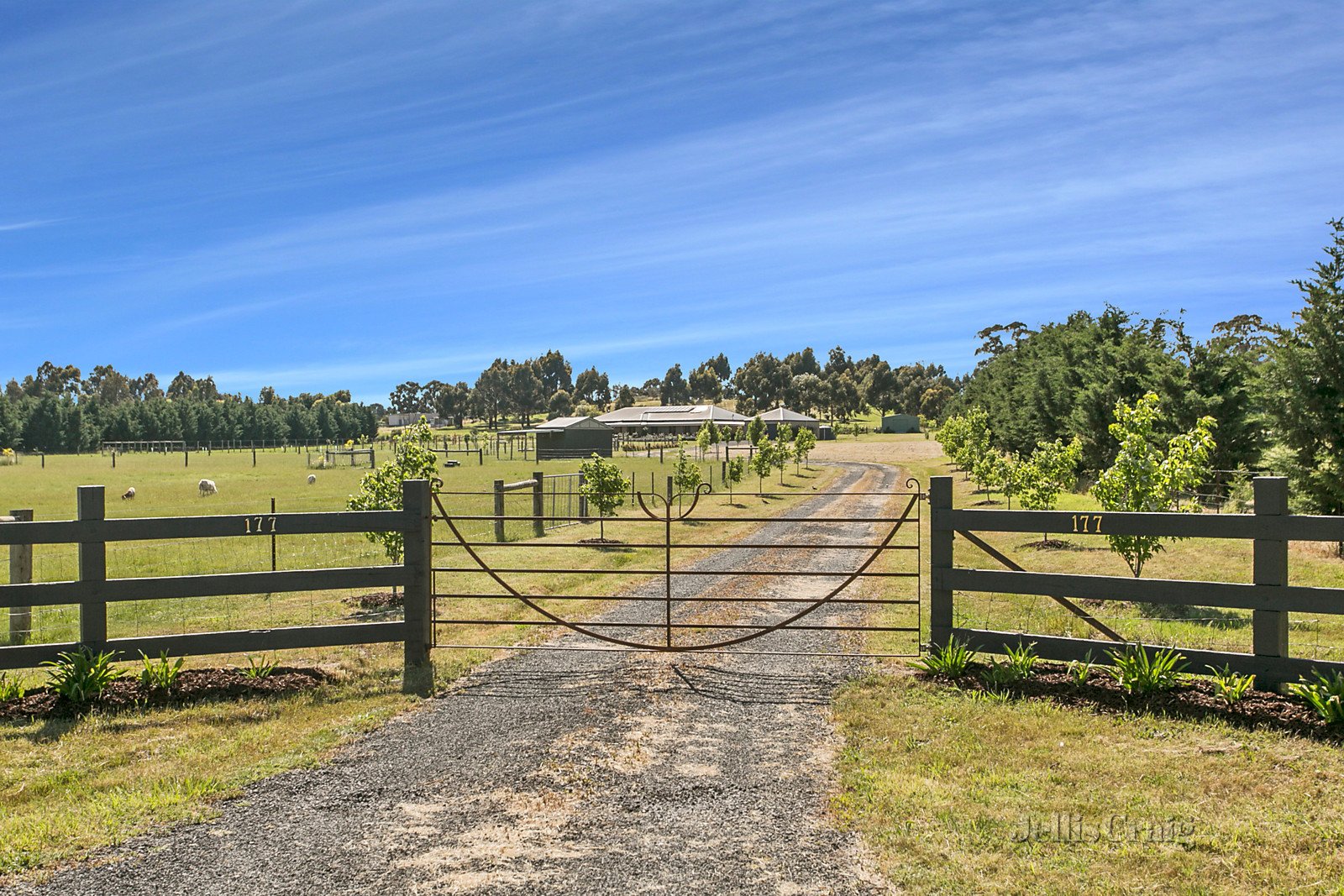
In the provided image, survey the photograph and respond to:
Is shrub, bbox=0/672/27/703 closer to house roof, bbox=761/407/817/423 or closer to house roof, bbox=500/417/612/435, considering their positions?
house roof, bbox=500/417/612/435

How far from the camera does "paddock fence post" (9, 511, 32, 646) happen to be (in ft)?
35.0

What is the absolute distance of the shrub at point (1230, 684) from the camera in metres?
6.94

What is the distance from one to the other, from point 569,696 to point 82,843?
372 centimetres

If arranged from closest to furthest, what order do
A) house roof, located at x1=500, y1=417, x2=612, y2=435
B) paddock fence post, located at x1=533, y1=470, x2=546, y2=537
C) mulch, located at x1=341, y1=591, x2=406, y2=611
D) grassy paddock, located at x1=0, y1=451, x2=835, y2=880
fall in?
grassy paddock, located at x1=0, y1=451, x2=835, y2=880 → mulch, located at x1=341, y1=591, x2=406, y2=611 → paddock fence post, located at x1=533, y1=470, x2=546, y2=537 → house roof, located at x1=500, y1=417, x2=612, y2=435

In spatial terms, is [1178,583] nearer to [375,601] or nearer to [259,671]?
[259,671]

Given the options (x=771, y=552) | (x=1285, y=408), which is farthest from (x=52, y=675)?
(x=1285, y=408)

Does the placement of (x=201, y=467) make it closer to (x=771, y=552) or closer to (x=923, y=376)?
(x=771, y=552)

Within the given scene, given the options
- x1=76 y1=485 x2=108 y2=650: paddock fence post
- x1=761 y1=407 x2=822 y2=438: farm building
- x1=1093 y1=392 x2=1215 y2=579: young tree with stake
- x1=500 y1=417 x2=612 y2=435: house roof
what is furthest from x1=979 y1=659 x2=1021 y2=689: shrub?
x1=761 y1=407 x2=822 y2=438: farm building

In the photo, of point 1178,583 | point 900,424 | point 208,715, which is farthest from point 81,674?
point 900,424

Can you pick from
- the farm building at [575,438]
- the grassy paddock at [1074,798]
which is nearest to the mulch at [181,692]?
the grassy paddock at [1074,798]

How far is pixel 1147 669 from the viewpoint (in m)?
7.31

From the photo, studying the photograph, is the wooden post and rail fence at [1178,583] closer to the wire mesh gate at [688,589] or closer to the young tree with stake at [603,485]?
the wire mesh gate at [688,589]

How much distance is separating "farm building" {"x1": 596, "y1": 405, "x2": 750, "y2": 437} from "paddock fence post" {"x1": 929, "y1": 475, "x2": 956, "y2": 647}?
9998cm

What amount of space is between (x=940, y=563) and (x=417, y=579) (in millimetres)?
4878
